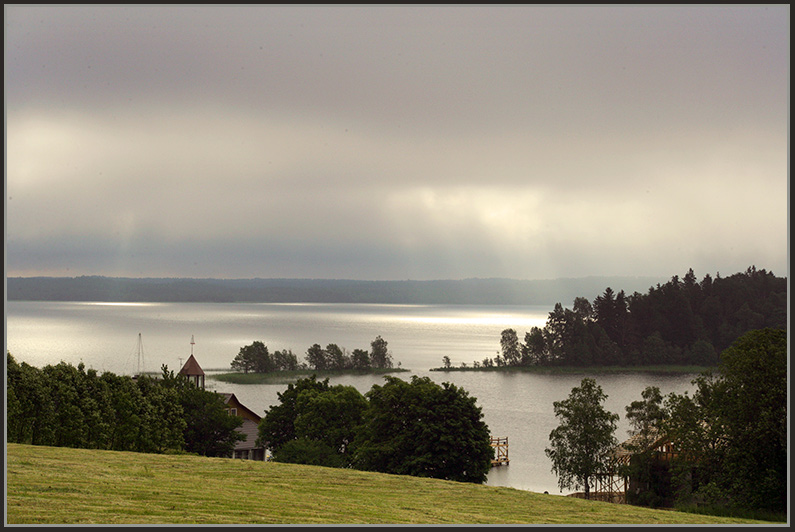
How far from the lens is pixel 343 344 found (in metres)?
76.2

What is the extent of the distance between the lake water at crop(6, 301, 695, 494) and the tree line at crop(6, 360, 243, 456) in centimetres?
385

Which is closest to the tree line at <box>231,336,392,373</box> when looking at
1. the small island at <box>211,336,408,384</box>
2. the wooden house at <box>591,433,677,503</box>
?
the small island at <box>211,336,408,384</box>

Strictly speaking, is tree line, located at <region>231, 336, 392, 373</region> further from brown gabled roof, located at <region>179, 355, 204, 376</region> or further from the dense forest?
brown gabled roof, located at <region>179, 355, 204, 376</region>

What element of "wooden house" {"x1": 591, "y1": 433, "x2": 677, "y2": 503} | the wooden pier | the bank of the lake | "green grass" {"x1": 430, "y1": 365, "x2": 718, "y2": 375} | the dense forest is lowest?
the wooden pier

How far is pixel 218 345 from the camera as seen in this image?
74.4 meters

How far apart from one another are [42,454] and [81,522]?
773cm

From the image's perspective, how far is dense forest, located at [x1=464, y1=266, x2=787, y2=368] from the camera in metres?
53.1

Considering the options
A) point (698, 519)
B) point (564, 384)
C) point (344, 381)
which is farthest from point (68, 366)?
point (564, 384)

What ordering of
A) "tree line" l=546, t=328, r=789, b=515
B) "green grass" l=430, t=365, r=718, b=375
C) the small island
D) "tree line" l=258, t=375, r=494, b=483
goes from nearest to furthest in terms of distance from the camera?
"tree line" l=546, t=328, r=789, b=515, "tree line" l=258, t=375, r=494, b=483, "green grass" l=430, t=365, r=718, b=375, the small island

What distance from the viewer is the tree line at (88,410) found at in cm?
1795

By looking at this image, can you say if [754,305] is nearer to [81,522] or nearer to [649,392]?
[649,392]

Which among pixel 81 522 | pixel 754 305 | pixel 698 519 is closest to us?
pixel 81 522

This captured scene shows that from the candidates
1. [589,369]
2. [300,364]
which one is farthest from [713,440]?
[300,364]

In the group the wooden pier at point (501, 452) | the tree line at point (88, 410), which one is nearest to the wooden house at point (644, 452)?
the wooden pier at point (501, 452)
